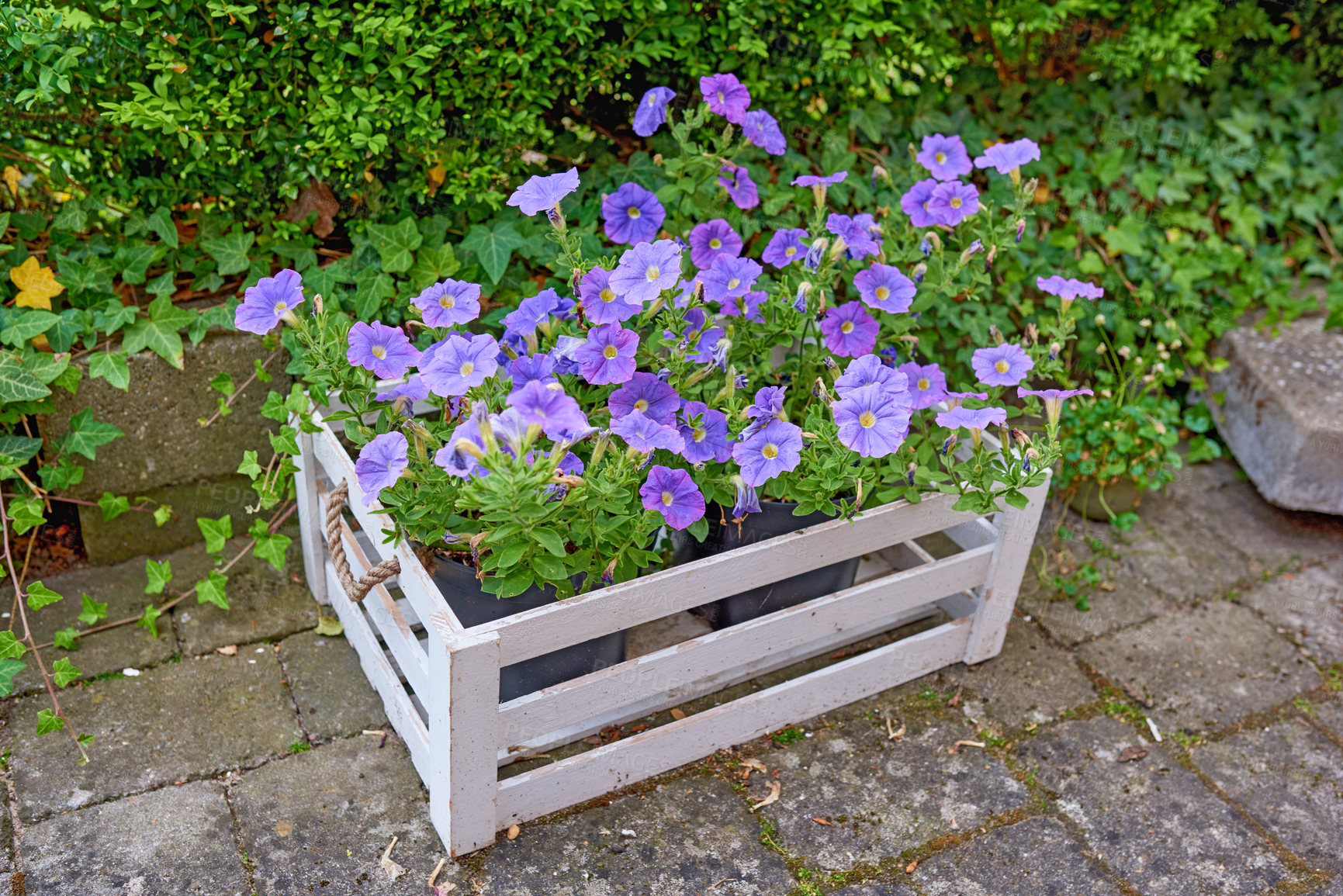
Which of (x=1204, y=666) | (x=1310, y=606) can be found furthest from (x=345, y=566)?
(x=1310, y=606)

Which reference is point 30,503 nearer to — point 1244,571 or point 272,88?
point 272,88

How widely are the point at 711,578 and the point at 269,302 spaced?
3.01 ft

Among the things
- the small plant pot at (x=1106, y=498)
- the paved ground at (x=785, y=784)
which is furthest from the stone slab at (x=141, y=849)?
the small plant pot at (x=1106, y=498)

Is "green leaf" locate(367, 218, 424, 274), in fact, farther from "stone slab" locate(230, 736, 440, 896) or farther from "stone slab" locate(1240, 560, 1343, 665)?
"stone slab" locate(1240, 560, 1343, 665)

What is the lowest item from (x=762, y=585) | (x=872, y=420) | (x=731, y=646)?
(x=731, y=646)

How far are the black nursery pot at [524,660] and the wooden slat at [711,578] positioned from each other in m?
0.06

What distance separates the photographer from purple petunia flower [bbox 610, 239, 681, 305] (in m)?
1.80

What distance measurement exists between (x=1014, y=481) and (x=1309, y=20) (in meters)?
2.51

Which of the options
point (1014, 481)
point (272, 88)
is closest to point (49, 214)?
point (272, 88)

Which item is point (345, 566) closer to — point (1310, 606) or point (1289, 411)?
point (1310, 606)

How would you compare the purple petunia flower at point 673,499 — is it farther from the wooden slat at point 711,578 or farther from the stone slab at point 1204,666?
the stone slab at point 1204,666

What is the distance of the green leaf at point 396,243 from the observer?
233 centimetres

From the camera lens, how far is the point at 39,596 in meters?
2.18

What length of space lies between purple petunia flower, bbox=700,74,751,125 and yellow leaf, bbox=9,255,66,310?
4.74 ft
